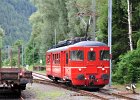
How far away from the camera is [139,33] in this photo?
102ft

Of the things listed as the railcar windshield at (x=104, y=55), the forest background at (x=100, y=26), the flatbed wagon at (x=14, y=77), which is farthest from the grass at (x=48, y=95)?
the forest background at (x=100, y=26)

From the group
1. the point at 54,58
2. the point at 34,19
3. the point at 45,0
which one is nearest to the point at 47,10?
the point at 45,0

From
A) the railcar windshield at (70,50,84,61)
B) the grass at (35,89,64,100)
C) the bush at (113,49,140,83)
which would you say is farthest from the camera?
the bush at (113,49,140,83)

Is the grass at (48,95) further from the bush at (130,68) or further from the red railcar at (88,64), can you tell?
the bush at (130,68)

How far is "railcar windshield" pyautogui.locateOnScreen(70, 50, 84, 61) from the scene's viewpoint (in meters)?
23.2

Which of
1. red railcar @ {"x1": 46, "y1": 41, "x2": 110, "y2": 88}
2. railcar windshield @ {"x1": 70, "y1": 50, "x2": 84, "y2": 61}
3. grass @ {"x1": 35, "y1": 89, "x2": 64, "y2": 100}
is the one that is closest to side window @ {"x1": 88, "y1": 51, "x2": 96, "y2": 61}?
red railcar @ {"x1": 46, "y1": 41, "x2": 110, "y2": 88}

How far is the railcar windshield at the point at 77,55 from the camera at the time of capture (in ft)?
76.1

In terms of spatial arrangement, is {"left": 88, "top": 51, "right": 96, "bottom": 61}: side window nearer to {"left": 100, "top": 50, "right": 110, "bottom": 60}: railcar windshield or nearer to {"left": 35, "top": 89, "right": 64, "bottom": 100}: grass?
{"left": 100, "top": 50, "right": 110, "bottom": 60}: railcar windshield

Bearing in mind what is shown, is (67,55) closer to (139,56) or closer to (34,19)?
(139,56)

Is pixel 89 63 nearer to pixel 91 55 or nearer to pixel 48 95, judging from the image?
pixel 91 55

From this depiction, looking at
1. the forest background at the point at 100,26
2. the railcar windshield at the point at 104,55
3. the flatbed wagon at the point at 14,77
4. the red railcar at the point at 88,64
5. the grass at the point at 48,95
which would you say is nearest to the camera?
the flatbed wagon at the point at 14,77

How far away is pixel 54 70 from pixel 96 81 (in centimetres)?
676

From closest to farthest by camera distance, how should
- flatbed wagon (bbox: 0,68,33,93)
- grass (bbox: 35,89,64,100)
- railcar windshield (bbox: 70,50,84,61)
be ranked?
flatbed wagon (bbox: 0,68,33,93) → grass (bbox: 35,89,64,100) → railcar windshield (bbox: 70,50,84,61)

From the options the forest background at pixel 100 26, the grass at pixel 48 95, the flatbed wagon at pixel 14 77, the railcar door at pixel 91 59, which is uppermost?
the forest background at pixel 100 26
